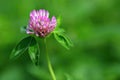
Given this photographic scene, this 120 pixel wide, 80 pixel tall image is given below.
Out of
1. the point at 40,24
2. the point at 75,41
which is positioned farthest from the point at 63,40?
the point at 75,41

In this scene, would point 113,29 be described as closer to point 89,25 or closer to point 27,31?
point 89,25

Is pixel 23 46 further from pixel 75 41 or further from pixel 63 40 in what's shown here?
pixel 75 41

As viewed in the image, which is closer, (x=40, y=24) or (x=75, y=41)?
(x=40, y=24)

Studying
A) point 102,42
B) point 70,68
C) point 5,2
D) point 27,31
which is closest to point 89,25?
point 102,42

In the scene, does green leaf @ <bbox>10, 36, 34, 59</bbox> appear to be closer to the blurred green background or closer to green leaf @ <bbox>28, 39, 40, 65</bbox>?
green leaf @ <bbox>28, 39, 40, 65</bbox>

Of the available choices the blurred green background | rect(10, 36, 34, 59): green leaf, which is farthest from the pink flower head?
the blurred green background

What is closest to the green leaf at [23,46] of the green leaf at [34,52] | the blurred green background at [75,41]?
the green leaf at [34,52]
